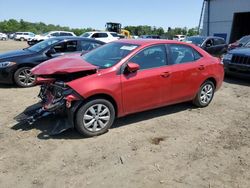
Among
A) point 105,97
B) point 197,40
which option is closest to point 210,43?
point 197,40

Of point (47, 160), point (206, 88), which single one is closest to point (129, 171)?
point (47, 160)

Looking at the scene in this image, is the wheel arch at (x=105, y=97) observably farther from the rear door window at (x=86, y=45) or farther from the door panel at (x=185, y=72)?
the rear door window at (x=86, y=45)

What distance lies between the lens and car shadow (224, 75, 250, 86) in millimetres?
9765

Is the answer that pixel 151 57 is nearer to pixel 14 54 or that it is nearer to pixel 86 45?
pixel 86 45

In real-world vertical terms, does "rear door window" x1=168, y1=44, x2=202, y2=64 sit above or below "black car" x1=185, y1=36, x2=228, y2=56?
above

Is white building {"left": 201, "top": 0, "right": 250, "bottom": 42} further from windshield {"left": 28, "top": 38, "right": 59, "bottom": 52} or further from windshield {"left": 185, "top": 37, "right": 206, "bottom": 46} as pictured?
windshield {"left": 28, "top": 38, "right": 59, "bottom": 52}

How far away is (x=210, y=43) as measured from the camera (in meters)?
15.1

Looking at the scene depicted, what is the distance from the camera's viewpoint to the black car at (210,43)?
14672 mm

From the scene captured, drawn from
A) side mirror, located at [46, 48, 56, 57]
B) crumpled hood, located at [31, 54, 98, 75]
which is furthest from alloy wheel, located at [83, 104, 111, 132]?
side mirror, located at [46, 48, 56, 57]

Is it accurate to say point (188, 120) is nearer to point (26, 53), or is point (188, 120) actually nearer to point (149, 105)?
point (149, 105)

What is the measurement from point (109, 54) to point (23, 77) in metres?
3.68

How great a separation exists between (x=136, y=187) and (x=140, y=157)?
77 centimetres

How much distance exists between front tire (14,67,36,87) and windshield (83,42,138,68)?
2.94m

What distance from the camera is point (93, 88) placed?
15.1 feet
